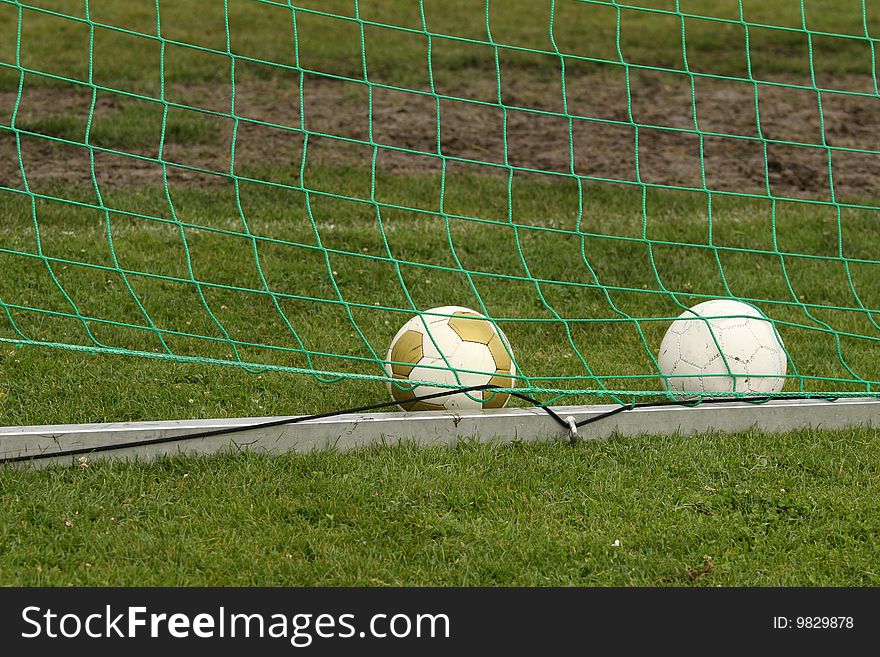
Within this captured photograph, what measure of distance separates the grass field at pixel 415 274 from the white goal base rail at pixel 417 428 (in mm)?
72

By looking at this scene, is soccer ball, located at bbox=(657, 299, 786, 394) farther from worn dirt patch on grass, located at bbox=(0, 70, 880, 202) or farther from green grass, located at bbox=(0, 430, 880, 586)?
worn dirt patch on grass, located at bbox=(0, 70, 880, 202)

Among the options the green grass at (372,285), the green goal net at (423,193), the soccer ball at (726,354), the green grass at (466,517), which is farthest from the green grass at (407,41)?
the green grass at (466,517)

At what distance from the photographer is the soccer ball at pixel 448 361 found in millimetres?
4125

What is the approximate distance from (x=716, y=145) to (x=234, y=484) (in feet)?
17.7

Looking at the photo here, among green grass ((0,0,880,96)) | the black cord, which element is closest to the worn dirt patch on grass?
green grass ((0,0,880,96))

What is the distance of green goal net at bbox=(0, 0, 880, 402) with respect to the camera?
15.9 feet

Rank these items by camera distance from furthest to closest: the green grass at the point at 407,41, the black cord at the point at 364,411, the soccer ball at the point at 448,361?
the green grass at the point at 407,41 → the soccer ball at the point at 448,361 → the black cord at the point at 364,411

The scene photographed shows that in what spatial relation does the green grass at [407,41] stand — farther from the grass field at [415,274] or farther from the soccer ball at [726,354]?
the soccer ball at [726,354]

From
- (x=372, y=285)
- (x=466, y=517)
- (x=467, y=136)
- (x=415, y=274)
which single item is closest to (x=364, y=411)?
(x=466, y=517)

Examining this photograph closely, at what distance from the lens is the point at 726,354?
4.30 metres

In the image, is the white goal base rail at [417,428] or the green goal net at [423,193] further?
the green goal net at [423,193]

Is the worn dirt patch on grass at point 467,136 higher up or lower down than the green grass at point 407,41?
lower down

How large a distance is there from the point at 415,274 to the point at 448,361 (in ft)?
5.74
